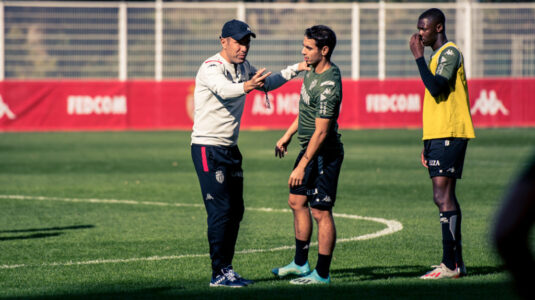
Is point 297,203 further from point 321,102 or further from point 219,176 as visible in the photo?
point 321,102

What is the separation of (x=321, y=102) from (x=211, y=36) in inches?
962

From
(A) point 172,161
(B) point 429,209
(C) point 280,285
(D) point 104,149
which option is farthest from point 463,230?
(D) point 104,149

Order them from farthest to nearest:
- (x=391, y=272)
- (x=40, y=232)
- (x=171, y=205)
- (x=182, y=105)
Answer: (x=182, y=105) < (x=171, y=205) < (x=40, y=232) < (x=391, y=272)

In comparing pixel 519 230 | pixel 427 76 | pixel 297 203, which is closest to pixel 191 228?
pixel 297 203

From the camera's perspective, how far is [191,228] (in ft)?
31.1

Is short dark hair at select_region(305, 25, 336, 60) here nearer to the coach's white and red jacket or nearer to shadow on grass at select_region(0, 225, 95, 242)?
the coach's white and red jacket

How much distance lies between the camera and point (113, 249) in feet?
26.4

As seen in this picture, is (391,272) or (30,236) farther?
(30,236)

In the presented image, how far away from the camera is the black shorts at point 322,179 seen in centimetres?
623

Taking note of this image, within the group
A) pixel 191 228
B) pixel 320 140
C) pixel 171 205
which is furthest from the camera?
pixel 171 205

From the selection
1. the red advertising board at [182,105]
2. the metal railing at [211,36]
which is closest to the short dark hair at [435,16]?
the red advertising board at [182,105]

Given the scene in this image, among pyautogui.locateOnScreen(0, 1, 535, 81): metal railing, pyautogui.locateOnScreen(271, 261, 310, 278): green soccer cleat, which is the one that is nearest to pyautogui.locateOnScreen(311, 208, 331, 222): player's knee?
pyautogui.locateOnScreen(271, 261, 310, 278): green soccer cleat

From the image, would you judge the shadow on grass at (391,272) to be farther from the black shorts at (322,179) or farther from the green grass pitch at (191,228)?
the black shorts at (322,179)

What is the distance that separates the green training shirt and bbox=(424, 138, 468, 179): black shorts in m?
0.76
